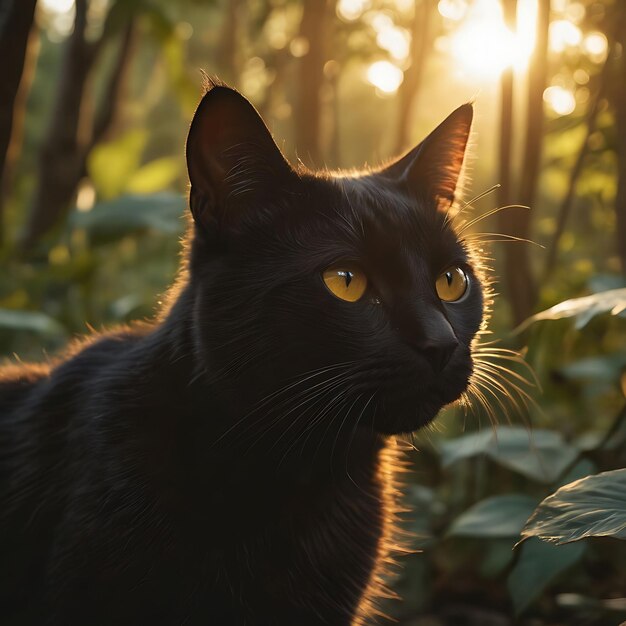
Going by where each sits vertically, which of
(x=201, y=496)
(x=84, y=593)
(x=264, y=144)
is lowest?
(x=84, y=593)

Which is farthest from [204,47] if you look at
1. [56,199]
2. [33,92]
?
[56,199]

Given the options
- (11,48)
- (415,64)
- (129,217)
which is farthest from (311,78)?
(11,48)

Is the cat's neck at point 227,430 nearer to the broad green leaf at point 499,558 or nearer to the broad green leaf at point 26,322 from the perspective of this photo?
the broad green leaf at point 499,558

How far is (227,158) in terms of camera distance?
5.08 ft

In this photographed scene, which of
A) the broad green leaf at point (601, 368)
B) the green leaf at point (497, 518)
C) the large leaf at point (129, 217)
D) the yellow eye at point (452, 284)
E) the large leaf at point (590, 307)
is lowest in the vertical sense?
the green leaf at point (497, 518)

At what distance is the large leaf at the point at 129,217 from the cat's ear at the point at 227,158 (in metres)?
1.95

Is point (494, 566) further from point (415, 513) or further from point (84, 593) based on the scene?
point (84, 593)

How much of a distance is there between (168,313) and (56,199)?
3494 millimetres

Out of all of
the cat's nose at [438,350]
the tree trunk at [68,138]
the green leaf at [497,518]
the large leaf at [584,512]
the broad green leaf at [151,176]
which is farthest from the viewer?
the broad green leaf at [151,176]

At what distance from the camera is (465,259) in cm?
172

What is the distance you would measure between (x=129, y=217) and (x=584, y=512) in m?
2.83

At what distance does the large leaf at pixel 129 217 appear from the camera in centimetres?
356

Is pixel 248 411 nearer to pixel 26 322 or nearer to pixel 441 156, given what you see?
pixel 441 156

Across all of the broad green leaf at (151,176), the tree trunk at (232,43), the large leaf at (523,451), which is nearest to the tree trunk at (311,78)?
the broad green leaf at (151,176)
